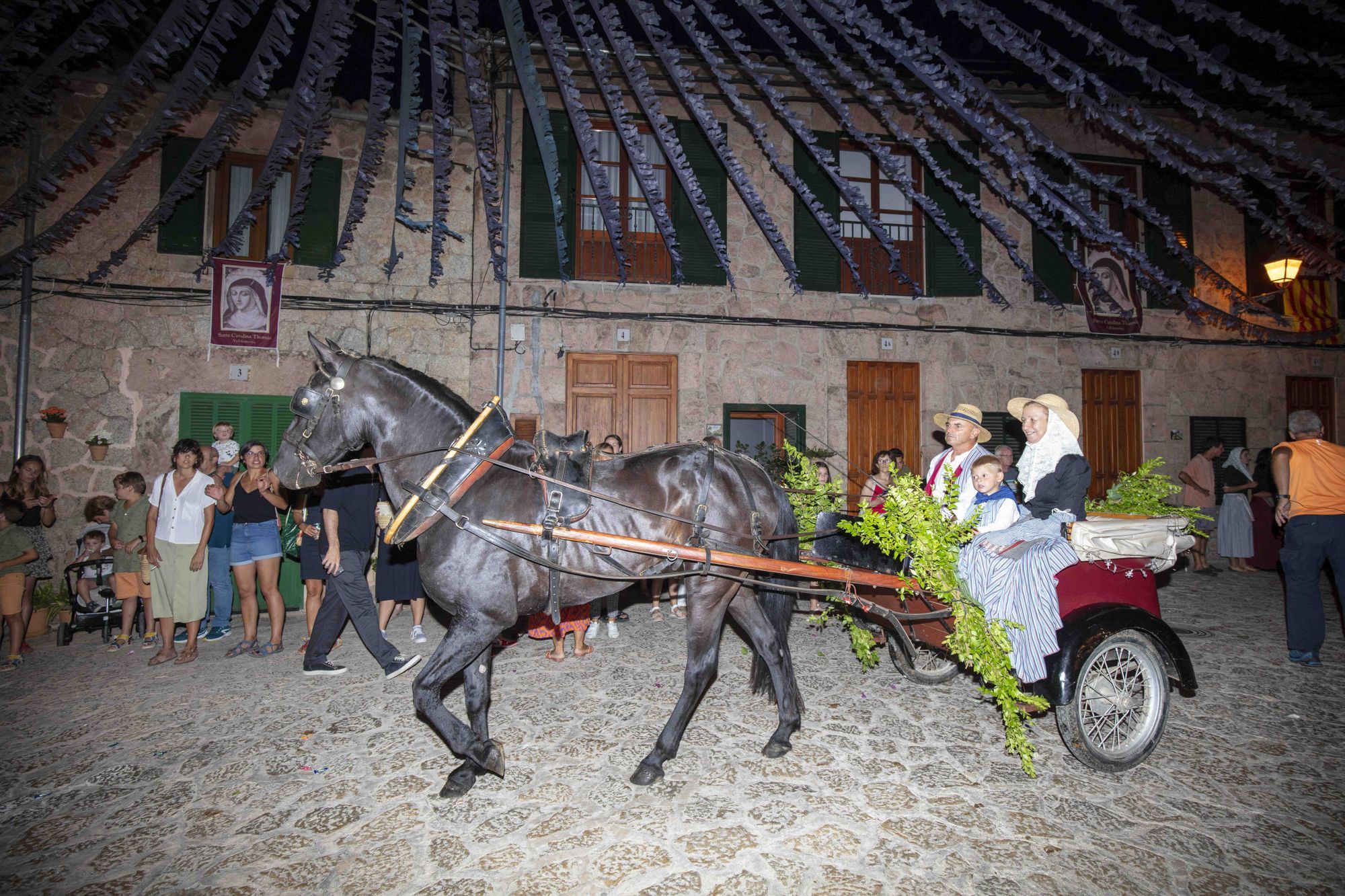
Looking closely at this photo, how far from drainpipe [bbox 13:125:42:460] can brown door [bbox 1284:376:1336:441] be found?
19.2 metres

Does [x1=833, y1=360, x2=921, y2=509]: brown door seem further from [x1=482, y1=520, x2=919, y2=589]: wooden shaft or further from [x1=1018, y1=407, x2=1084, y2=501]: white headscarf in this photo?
[x1=482, y1=520, x2=919, y2=589]: wooden shaft

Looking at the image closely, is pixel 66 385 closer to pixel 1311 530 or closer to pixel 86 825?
pixel 86 825

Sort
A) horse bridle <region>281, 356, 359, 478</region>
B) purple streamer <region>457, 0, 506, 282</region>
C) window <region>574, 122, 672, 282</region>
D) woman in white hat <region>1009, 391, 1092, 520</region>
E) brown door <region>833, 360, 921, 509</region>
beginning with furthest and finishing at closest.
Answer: brown door <region>833, 360, 921, 509</region> < window <region>574, 122, 672, 282</region> < purple streamer <region>457, 0, 506, 282</region> < woman in white hat <region>1009, 391, 1092, 520</region> < horse bridle <region>281, 356, 359, 478</region>

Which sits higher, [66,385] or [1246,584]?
[66,385]


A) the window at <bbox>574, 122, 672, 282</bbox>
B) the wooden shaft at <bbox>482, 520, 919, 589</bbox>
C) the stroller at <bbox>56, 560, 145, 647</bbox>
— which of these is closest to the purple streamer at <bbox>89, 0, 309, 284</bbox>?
the wooden shaft at <bbox>482, 520, 919, 589</bbox>

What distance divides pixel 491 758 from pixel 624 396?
6.67m

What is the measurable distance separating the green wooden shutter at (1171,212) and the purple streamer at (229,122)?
12.9m

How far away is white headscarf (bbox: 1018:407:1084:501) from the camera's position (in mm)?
3512

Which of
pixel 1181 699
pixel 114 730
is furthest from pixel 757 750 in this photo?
pixel 114 730

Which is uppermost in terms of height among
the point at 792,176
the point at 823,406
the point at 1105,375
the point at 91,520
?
the point at 792,176

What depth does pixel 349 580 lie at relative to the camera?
4977mm

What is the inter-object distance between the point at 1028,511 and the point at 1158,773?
1.50 meters

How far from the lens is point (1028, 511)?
3553 mm

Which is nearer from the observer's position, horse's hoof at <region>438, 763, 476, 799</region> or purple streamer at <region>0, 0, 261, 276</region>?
horse's hoof at <region>438, 763, 476, 799</region>
